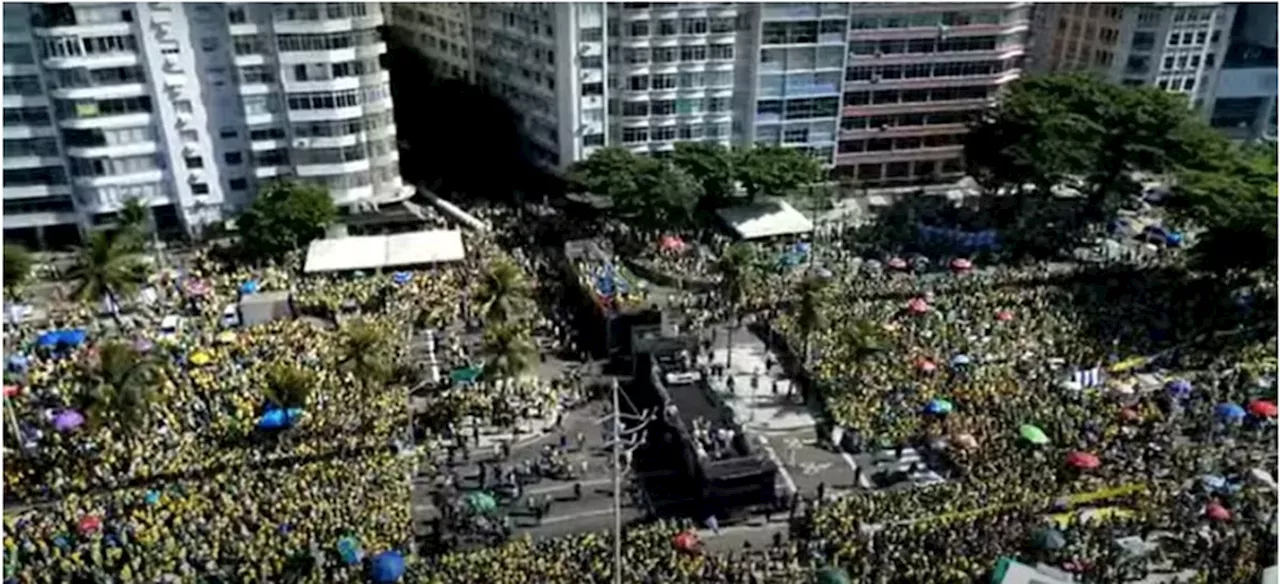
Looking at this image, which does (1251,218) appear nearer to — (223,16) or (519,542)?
(519,542)

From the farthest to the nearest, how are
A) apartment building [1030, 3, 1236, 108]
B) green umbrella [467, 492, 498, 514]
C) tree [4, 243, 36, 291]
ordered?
1. apartment building [1030, 3, 1236, 108]
2. tree [4, 243, 36, 291]
3. green umbrella [467, 492, 498, 514]

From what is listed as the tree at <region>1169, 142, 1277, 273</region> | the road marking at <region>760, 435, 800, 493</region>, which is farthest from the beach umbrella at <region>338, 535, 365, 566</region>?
the tree at <region>1169, 142, 1277, 273</region>

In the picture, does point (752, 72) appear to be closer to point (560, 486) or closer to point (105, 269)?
point (560, 486)

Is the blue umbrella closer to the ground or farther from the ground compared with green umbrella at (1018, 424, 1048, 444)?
closer to the ground

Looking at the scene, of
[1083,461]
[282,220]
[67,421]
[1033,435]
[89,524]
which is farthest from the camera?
[282,220]

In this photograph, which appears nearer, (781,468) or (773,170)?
(781,468)

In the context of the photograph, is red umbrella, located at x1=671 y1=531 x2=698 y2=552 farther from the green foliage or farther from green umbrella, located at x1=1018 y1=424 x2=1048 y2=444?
the green foliage

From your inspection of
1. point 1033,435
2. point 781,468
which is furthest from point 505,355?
point 1033,435

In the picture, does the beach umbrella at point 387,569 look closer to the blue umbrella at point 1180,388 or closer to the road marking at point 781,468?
the road marking at point 781,468

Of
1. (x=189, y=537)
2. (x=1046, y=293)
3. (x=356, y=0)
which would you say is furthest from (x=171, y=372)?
(x=1046, y=293)
